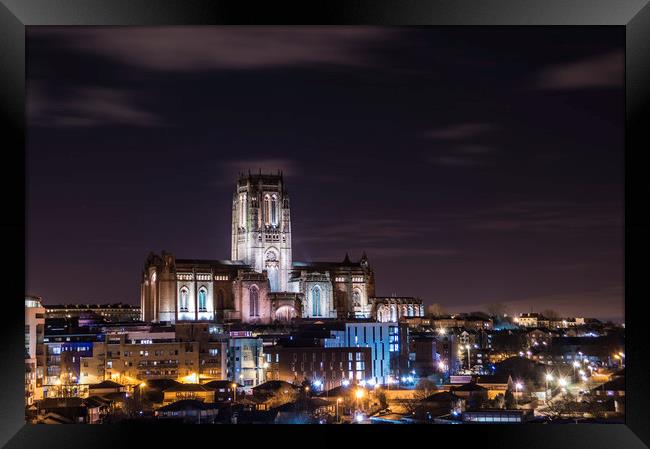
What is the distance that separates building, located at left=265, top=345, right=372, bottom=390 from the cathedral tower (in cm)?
1420

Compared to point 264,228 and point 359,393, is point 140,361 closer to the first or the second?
point 359,393

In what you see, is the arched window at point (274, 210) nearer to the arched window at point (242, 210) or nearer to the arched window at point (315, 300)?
the arched window at point (242, 210)

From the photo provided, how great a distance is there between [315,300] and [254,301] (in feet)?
8.36

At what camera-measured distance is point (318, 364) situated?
18109 millimetres

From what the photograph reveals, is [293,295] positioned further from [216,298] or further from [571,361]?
[571,361]

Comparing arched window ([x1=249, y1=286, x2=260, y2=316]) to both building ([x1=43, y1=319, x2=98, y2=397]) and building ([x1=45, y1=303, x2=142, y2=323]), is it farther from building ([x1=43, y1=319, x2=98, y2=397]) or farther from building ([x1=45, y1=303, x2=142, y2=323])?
building ([x1=43, y1=319, x2=98, y2=397])

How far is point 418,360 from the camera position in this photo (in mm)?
22031

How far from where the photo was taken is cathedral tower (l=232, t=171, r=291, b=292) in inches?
1293

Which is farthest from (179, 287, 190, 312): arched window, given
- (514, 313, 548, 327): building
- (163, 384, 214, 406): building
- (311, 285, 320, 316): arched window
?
(514, 313, 548, 327): building
